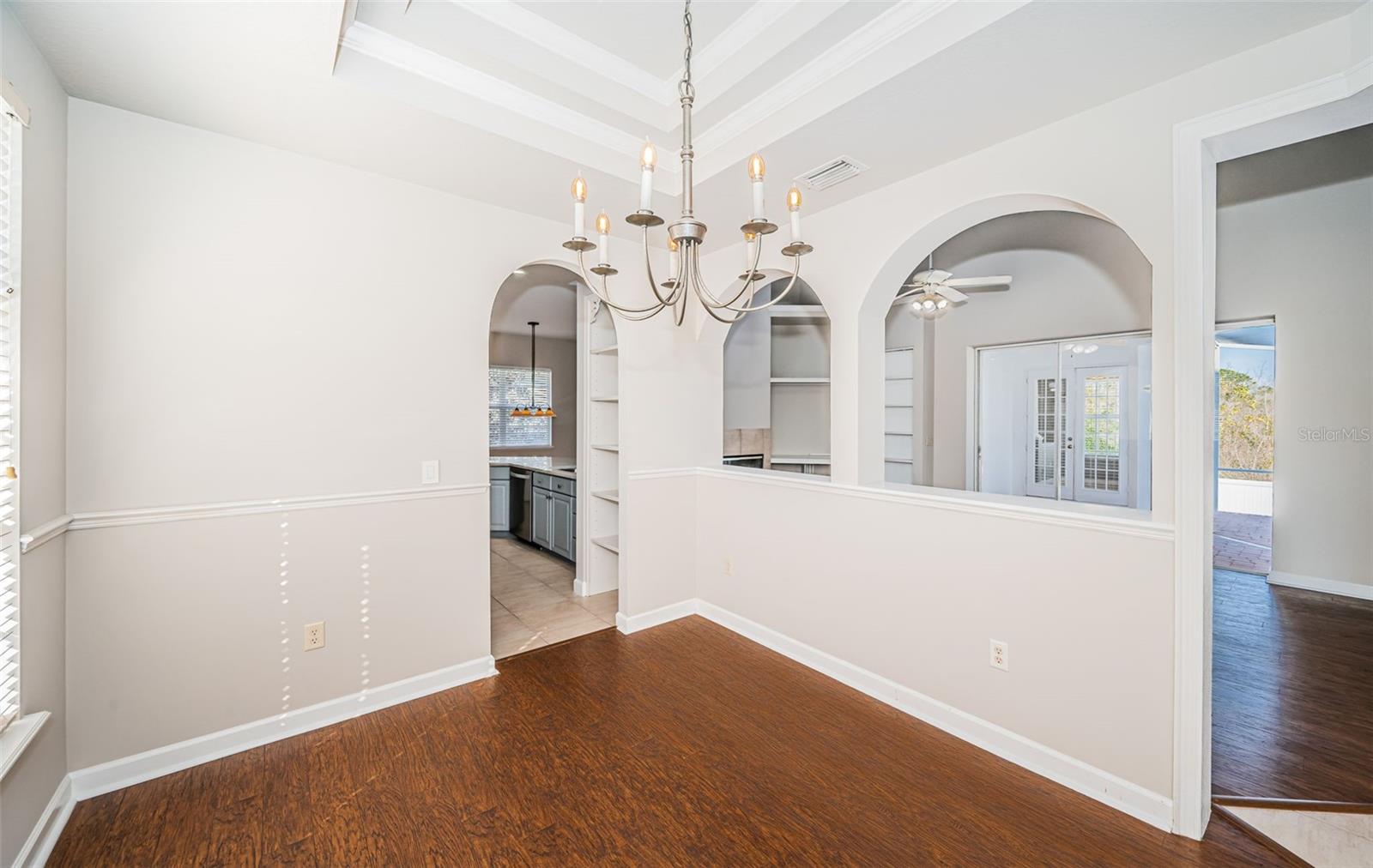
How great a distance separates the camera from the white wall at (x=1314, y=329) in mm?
3857

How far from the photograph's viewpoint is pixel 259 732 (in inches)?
92.7

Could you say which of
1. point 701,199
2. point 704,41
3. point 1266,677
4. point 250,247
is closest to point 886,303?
point 701,199

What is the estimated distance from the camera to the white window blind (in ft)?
24.1

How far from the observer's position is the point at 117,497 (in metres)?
2.07

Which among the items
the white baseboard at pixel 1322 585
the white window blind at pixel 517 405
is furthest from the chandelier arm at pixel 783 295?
the white window blind at pixel 517 405

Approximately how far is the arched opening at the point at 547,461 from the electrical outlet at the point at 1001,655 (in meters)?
2.32

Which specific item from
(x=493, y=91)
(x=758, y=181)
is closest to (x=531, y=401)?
(x=493, y=91)

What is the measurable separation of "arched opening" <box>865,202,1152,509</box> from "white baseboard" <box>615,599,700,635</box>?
2.27 meters

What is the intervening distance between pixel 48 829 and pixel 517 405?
5.98 meters

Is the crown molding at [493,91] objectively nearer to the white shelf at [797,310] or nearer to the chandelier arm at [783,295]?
the chandelier arm at [783,295]

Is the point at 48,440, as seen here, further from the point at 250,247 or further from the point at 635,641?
the point at 635,641

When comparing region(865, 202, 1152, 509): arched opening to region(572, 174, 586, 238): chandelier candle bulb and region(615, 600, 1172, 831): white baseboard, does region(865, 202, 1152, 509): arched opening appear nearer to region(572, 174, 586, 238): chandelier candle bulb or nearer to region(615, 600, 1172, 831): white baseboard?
region(615, 600, 1172, 831): white baseboard

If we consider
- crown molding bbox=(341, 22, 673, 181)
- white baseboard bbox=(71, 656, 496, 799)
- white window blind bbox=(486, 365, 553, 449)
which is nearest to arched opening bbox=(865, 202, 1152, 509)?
crown molding bbox=(341, 22, 673, 181)

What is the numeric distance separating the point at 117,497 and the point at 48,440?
1.08 ft
